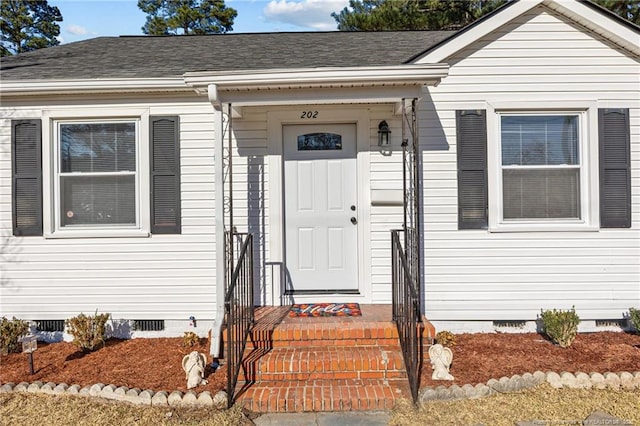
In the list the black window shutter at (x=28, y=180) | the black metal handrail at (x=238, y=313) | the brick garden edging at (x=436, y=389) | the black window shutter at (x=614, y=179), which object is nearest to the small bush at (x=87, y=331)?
the brick garden edging at (x=436, y=389)

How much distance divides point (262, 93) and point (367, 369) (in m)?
2.76

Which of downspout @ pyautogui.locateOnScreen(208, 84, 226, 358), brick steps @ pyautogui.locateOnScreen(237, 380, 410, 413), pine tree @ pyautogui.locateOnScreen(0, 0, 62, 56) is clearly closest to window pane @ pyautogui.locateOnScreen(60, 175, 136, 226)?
downspout @ pyautogui.locateOnScreen(208, 84, 226, 358)

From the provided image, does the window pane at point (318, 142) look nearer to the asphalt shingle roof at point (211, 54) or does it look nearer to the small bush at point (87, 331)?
the asphalt shingle roof at point (211, 54)

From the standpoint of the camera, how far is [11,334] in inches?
177

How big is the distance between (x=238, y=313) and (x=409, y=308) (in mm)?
1495

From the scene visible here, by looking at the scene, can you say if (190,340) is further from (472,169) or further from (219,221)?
(472,169)

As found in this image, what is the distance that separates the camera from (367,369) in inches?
148

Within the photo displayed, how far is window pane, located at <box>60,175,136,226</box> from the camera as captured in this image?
4.92m

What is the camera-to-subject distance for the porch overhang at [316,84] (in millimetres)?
3912

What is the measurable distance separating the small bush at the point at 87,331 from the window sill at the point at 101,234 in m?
0.90

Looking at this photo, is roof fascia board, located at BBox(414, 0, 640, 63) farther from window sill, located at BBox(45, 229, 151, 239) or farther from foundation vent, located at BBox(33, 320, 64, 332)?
foundation vent, located at BBox(33, 320, 64, 332)

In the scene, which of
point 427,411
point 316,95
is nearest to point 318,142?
point 316,95

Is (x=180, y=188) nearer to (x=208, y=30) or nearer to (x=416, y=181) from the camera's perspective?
(x=416, y=181)

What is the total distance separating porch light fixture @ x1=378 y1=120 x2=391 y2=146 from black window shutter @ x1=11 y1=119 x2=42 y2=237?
12.7 feet
